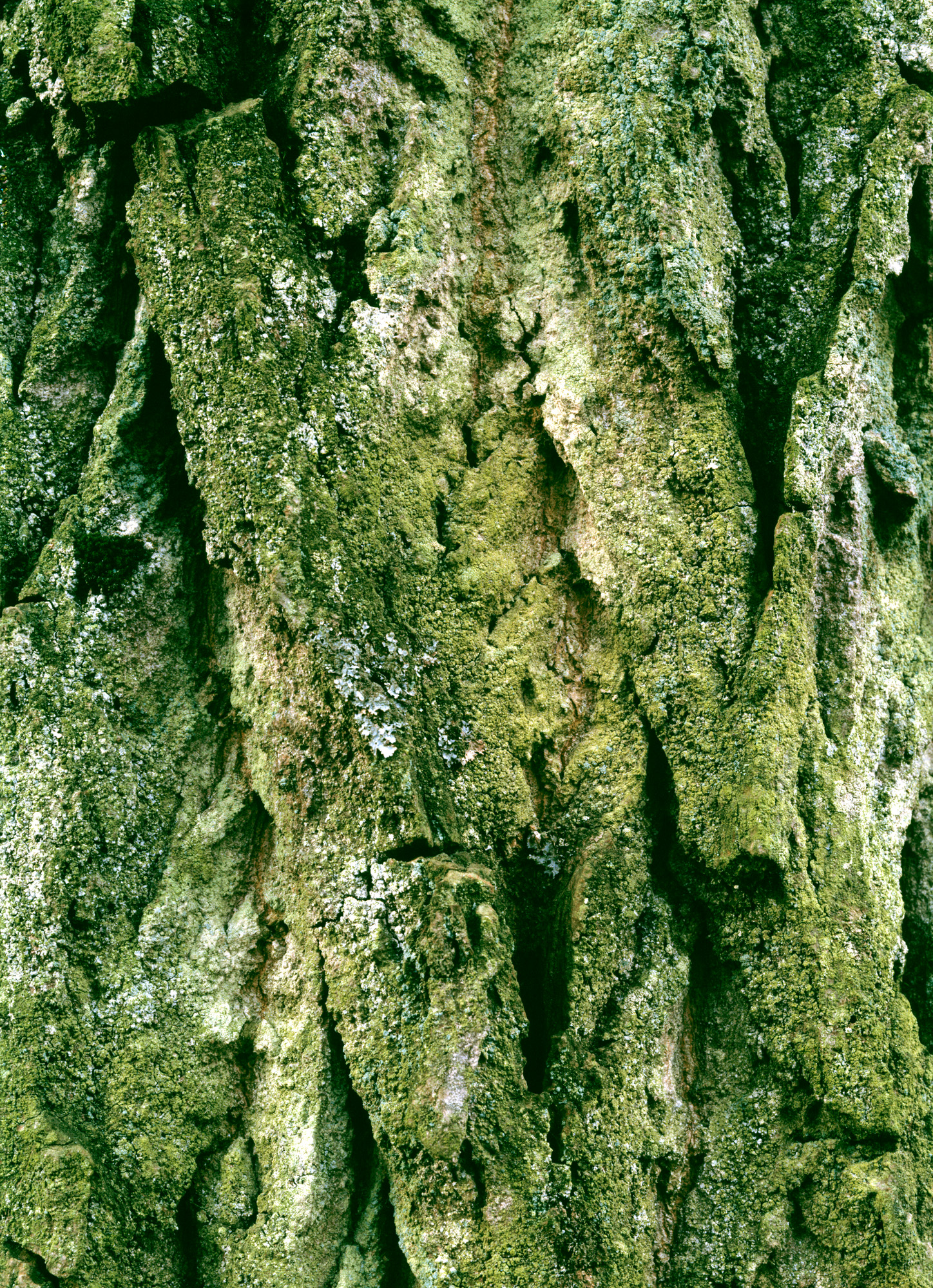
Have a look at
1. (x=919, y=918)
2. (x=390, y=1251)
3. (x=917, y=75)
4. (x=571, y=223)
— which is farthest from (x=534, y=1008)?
(x=917, y=75)

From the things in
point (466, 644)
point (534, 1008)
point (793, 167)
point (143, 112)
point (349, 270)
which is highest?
point (793, 167)

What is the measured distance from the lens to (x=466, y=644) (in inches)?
86.7

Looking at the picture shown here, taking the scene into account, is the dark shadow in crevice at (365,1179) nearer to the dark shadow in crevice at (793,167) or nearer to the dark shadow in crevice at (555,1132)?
the dark shadow in crevice at (555,1132)

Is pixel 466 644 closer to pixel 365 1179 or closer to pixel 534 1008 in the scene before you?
pixel 534 1008

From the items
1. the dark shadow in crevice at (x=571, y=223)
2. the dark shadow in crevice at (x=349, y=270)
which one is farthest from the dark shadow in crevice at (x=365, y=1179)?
the dark shadow in crevice at (x=571, y=223)

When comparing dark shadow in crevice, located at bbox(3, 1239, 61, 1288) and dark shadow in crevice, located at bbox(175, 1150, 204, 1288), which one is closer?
dark shadow in crevice, located at bbox(3, 1239, 61, 1288)

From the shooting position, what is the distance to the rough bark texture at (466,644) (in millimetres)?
1896

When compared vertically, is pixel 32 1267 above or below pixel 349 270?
below

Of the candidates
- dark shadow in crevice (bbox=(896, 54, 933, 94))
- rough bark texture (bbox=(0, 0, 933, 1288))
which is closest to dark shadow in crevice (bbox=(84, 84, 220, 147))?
rough bark texture (bbox=(0, 0, 933, 1288))

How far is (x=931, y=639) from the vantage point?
2400mm

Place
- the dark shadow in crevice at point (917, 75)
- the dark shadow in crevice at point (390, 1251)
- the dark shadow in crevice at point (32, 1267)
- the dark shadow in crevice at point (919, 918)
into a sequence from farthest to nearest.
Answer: the dark shadow in crevice at point (917, 75), the dark shadow in crevice at point (919, 918), the dark shadow in crevice at point (390, 1251), the dark shadow in crevice at point (32, 1267)

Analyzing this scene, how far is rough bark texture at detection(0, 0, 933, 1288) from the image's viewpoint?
190 cm

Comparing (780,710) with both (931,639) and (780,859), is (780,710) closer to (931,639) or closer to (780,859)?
(780,859)

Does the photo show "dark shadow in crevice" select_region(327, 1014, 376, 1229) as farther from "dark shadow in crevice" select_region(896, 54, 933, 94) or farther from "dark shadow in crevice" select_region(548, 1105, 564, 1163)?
"dark shadow in crevice" select_region(896, 54, 933, 94)
